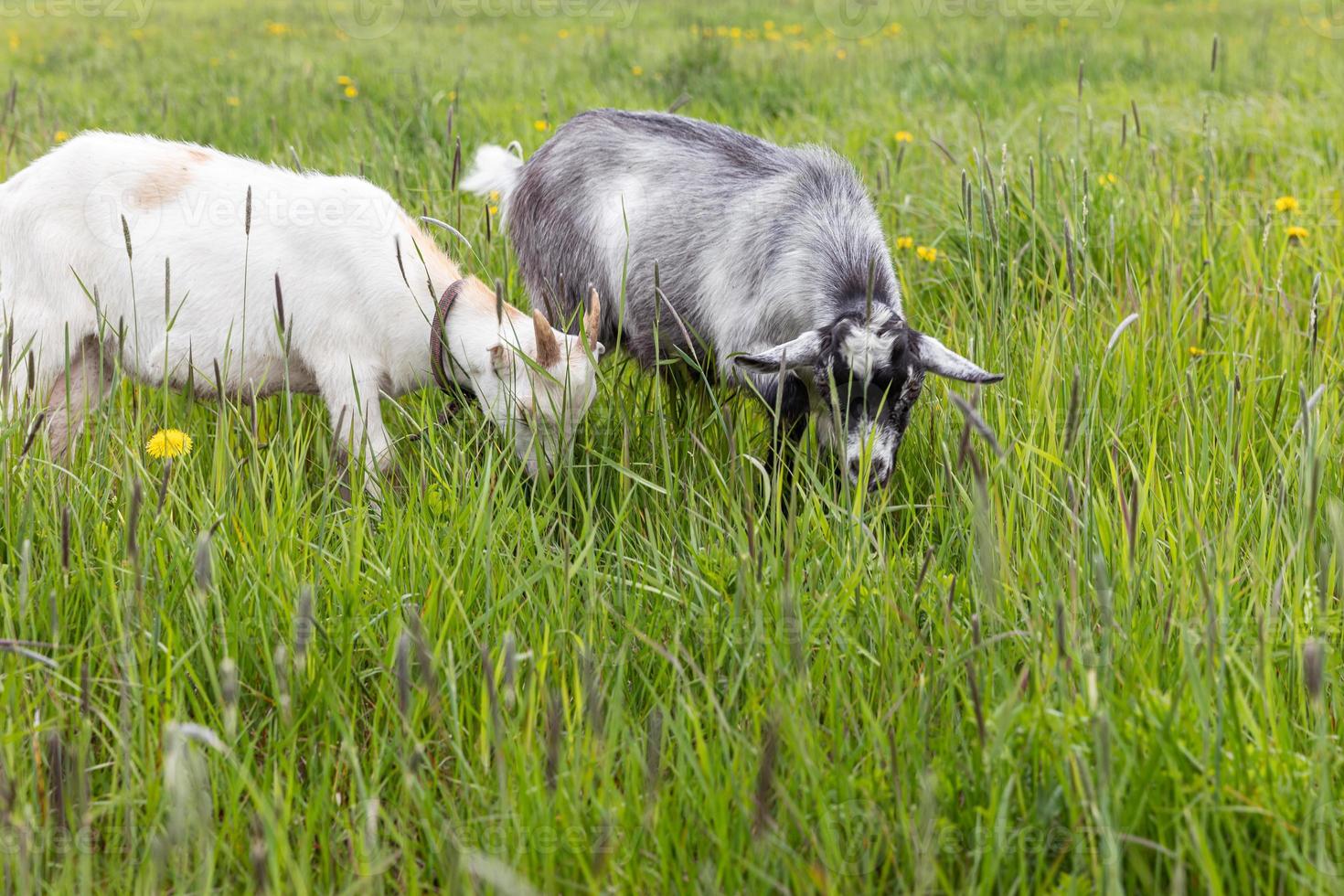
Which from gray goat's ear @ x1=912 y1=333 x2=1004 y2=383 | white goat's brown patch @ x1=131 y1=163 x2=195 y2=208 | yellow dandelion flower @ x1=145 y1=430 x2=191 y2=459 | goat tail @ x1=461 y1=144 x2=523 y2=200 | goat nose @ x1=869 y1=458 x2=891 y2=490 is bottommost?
A: goat nose @ x1=869 y1=458 x2=891 y2=490

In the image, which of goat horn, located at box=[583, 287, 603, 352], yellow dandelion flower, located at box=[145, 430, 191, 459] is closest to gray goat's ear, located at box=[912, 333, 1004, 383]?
goat horn, located at box=[583, 287, 603, 352]

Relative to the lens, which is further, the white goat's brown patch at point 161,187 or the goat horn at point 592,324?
the white goat's brown patch at point 161,187

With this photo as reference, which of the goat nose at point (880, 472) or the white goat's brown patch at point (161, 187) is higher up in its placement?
the white goat's brown patch at point (161, 187)

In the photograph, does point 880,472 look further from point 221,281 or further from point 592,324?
point 221,281

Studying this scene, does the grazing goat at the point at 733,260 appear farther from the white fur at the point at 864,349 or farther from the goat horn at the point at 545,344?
the goat horn at the point at 545,344

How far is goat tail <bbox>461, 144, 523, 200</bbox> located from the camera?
447 centimetres

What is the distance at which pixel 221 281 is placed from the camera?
3.34 metres

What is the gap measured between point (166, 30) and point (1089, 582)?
11557 mm

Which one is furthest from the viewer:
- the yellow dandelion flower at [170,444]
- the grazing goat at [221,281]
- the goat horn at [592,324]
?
the grazing goat at [221,281]

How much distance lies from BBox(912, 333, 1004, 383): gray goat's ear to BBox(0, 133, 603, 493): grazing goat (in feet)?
3.28

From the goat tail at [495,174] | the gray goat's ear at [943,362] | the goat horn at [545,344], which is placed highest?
the goat tail at [495,174]

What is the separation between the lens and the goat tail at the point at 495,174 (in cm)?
447

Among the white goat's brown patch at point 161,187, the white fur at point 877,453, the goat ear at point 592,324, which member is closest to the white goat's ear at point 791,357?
the white fur at point 877,453

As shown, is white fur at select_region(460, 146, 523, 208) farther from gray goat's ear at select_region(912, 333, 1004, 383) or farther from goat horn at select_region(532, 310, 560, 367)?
gray goat's ear at select_region(912, 333, 1004, 383)
